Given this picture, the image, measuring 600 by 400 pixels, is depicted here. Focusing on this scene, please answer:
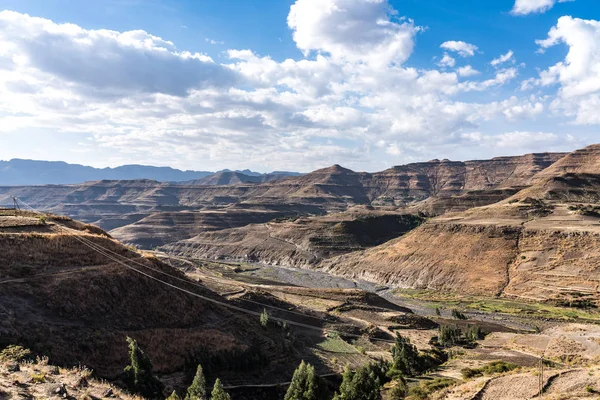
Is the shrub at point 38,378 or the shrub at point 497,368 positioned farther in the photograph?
the shrub at point 497,368

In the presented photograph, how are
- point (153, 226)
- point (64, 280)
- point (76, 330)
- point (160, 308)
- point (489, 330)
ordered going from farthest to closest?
1. point (153, 226)
2. point (489, 330)
3. point (160, 308)
4. point (64, 280)
5. point (76, 330)

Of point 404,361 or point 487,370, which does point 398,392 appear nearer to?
point 404,361

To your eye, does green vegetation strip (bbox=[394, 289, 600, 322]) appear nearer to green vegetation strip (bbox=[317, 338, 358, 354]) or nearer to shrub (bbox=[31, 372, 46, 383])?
green vegetation strip (bbox=[317, 338, 358, 354])

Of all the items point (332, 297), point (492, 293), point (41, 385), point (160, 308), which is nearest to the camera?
point (41, 385)

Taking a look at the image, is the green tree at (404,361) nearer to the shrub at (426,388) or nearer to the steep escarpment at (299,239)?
the shrub at (426,388)

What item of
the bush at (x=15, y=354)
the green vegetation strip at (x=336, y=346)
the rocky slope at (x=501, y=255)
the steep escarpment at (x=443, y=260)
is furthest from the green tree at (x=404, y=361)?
the steep escarpment at (x=443, y=260)

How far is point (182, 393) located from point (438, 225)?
105m

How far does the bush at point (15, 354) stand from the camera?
20547 mm

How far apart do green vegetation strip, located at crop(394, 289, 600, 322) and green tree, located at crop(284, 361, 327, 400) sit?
6032cm

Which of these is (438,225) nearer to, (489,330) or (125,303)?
(489,330)

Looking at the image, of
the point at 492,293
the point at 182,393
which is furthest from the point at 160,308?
the point at 492,293

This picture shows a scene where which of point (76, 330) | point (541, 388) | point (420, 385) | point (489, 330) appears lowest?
point (489, 330)

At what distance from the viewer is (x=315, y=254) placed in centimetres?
13462

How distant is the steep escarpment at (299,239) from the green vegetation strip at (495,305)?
44.4 meters
